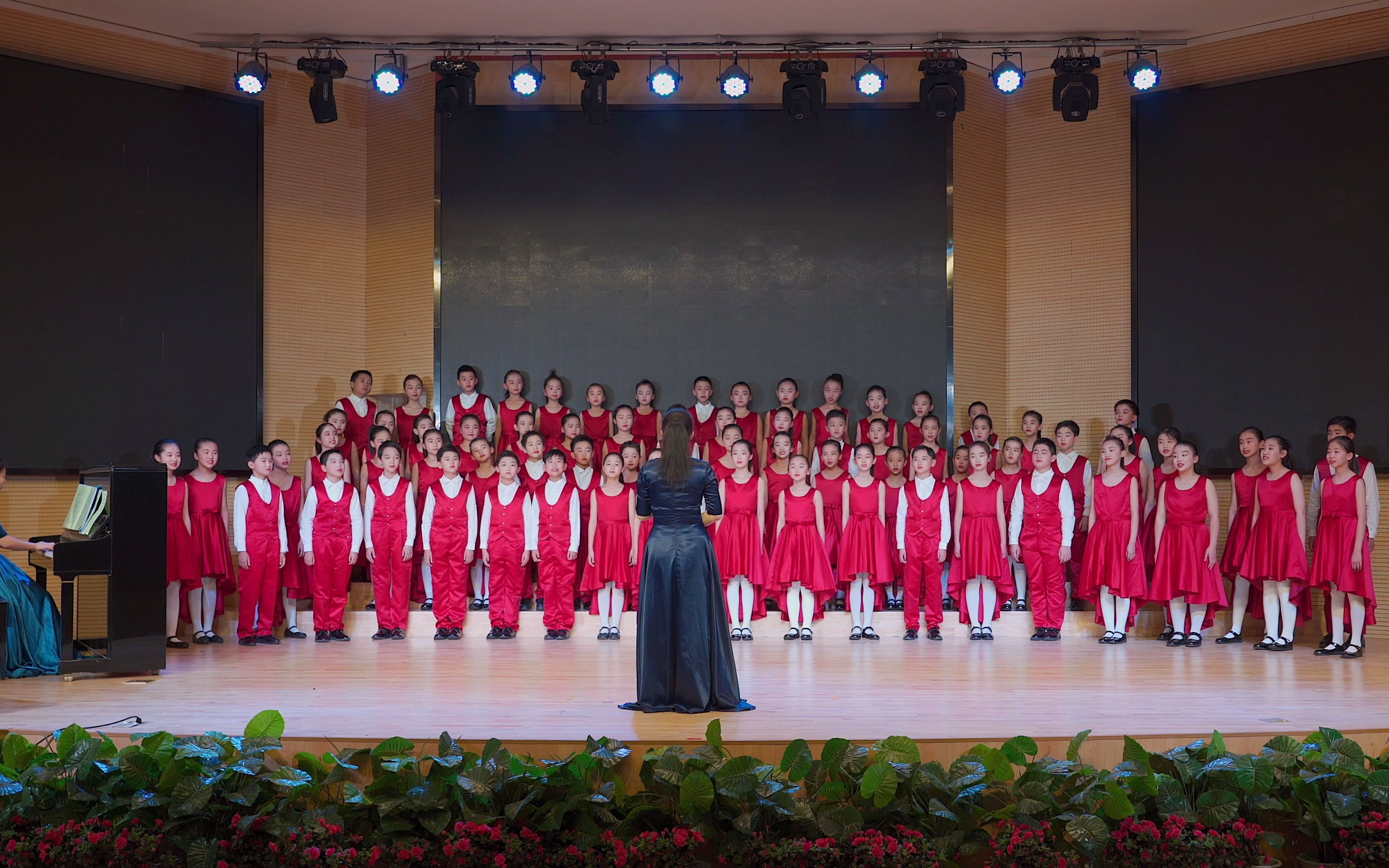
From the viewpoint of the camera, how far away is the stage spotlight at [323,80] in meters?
6.97

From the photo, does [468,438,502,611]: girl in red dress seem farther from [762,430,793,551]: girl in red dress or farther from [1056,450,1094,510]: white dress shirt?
[1056,450,1094,510]: white dress shirt

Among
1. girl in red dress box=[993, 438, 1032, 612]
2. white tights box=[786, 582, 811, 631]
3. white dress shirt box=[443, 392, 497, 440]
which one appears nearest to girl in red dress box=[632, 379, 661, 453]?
white dress shirt box=[443, 392, 497, 440]

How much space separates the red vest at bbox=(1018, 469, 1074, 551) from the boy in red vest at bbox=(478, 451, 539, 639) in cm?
285

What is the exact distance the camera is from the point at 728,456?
705cm

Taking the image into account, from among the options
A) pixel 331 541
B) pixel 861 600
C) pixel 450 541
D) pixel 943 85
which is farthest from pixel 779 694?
pixel 943 85

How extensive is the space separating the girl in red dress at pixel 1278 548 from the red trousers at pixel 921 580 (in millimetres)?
1633

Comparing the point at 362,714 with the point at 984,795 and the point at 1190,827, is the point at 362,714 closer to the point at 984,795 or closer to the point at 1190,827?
the point at 984,795

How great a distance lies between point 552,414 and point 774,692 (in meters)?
3.58

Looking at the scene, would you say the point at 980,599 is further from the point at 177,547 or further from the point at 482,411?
the point at 177,547

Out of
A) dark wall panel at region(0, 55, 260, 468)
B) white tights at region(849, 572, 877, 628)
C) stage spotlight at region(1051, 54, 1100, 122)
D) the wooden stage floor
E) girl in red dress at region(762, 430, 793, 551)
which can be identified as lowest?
the wooden stage floor

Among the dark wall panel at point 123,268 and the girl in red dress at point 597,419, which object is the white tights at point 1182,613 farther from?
the dark wall panel at point 123,268

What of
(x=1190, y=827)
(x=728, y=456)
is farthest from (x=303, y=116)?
(x=1190, y=827)

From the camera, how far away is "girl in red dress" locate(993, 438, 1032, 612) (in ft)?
22.3

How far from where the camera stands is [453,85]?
23.0ft
